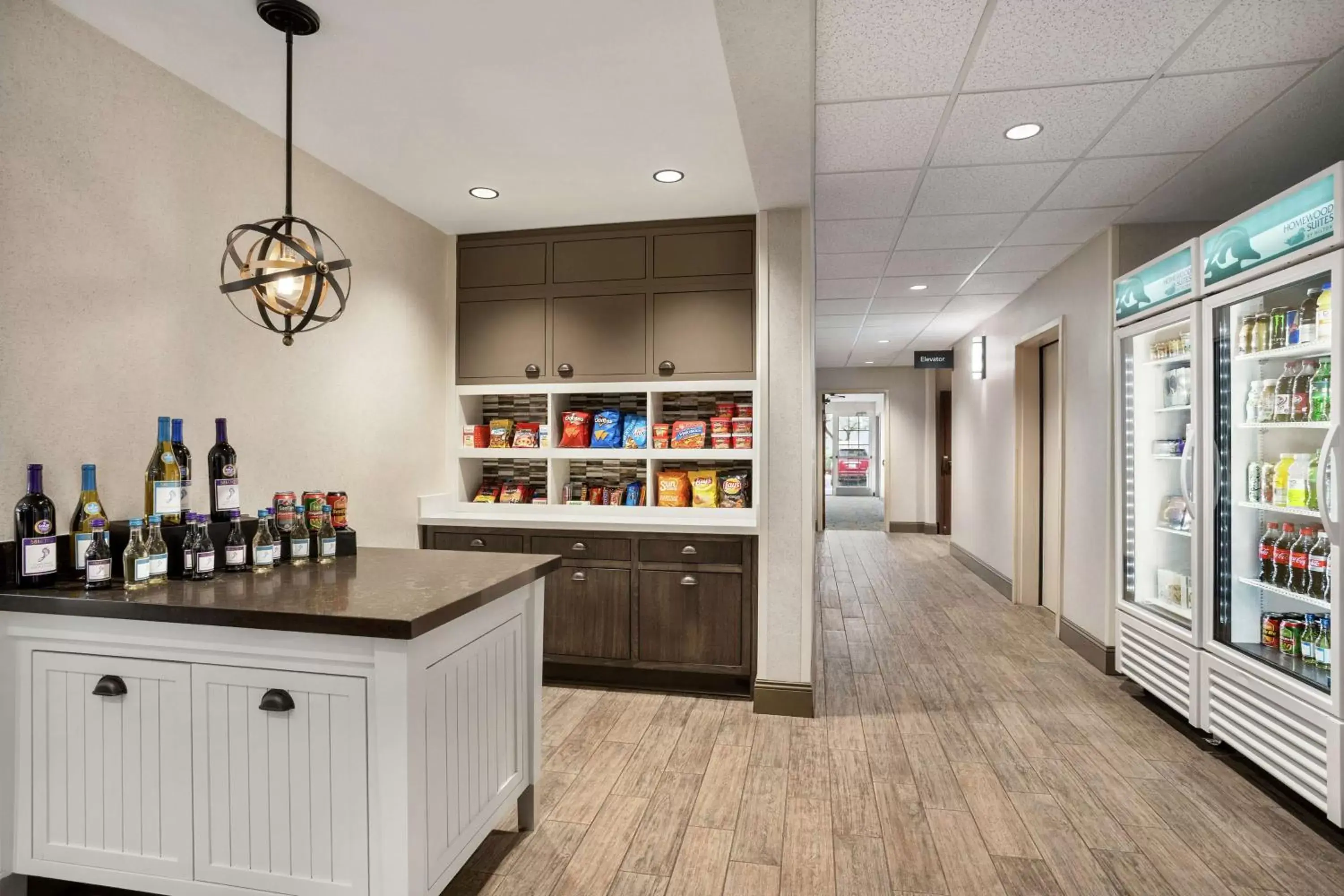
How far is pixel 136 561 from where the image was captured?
1.85 meters

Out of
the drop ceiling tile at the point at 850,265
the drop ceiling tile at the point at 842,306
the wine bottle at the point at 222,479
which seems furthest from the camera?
the drop ceiling tile at the point at 842,306

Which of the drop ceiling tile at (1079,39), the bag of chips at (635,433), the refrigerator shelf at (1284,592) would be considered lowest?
the refrigerator shelf at (1284,592)

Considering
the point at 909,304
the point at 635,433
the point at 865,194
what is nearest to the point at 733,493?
the point at 635,433

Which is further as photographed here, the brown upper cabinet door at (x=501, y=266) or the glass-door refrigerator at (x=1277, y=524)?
the brown upper cabinet door at (x=501, y=266)

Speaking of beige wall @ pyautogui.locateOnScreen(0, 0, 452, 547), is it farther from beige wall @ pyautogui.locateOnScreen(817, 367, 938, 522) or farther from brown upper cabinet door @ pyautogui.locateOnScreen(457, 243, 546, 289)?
beige wall @ pyautogui.locateOnScreen(817, 367, 938, 522)

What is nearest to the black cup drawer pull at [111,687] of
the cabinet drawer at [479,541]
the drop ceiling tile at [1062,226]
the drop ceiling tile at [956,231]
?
the cabinet drawer at [479,541]

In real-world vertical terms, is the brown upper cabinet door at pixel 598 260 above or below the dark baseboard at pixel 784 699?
above

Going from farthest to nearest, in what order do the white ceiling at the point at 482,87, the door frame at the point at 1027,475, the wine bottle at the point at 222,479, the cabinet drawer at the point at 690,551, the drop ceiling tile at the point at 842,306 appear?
the drop ceiling tile at the point at 842,306
the door frame at the point at 1027,475
the cabinet drawer at the point at 690,551
the wine bottle at the point at 222,479
the white ceiling at the point at 482,87

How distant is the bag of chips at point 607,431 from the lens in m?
3.97

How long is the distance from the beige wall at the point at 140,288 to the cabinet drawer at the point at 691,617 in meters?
1.49

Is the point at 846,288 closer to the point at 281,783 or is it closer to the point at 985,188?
the point at 985,188

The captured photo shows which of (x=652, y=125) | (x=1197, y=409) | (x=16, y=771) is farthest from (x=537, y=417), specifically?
(x=1197, y=409)

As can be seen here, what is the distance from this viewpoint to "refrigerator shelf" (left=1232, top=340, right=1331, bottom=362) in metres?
2.39

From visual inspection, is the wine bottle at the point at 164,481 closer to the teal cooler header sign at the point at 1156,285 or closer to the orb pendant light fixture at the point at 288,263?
the orb pendant light fixture at the point at 288,263
